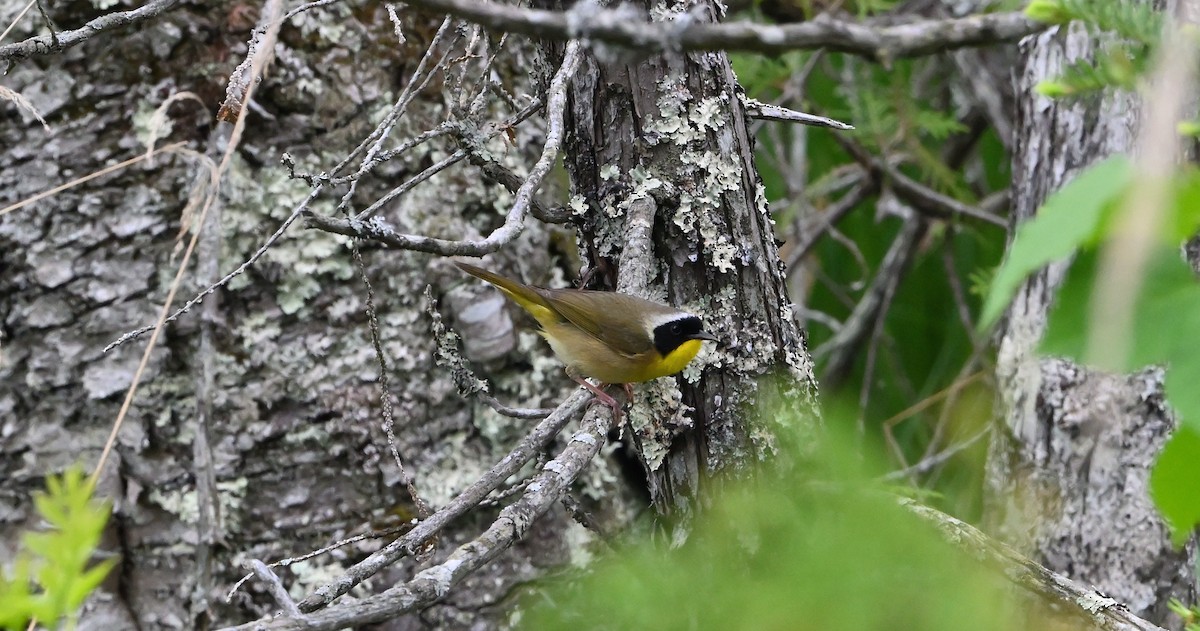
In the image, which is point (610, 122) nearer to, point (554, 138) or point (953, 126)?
point (554, 138)

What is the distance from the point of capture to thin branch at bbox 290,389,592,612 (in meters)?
1.13

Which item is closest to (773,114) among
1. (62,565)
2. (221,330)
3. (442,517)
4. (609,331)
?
(609,331)

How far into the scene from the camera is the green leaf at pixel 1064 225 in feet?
1.70

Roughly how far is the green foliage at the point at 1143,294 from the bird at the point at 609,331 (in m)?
1.17

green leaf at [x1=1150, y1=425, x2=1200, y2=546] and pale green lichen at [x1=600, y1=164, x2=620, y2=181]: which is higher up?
green leaf at [x1=1150, y1=425, x2=1200, y2=546]

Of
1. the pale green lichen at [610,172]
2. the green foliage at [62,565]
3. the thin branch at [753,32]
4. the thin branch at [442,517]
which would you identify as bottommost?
the thin branch at [442,517]

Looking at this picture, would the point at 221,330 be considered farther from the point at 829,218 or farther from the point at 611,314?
the point at 829,218

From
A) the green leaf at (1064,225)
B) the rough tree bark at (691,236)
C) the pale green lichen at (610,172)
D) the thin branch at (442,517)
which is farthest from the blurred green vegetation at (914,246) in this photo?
the green leaf at (1064,225)

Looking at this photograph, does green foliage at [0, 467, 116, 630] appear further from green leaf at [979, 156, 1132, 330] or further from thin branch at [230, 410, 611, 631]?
green leaf at [979, 156, 1132, 330]

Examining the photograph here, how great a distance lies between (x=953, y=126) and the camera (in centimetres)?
331

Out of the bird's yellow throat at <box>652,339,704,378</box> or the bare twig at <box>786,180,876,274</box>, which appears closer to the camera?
the bird's yellow throat at <box>652,339,704,378</box>

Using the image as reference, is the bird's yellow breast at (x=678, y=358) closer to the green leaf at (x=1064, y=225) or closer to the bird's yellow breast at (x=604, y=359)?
the bird's yellow breast at (x=604, y=359)

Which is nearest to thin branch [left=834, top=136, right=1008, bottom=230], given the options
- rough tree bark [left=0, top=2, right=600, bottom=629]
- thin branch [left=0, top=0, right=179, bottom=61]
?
rough tree bark [left=0, top=2, right=600, bottom=629]

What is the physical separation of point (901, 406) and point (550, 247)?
189cm
